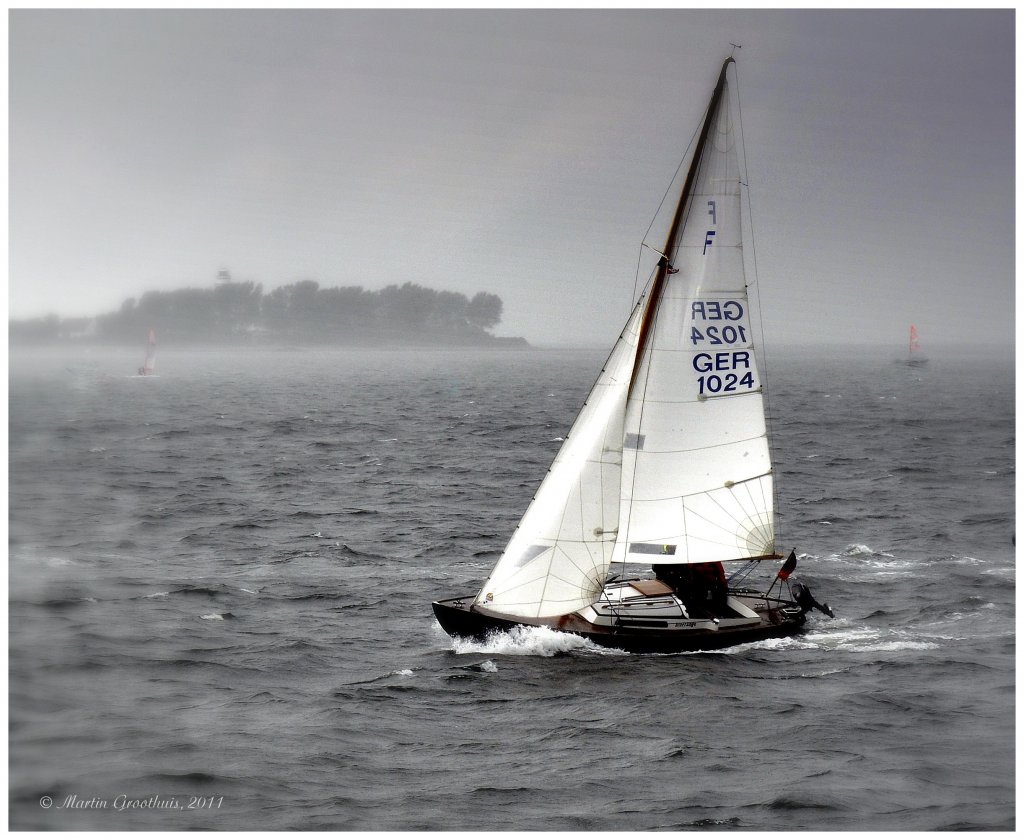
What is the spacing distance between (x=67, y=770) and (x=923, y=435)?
75.3 metres

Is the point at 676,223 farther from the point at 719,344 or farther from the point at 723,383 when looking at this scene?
the point at 723,383

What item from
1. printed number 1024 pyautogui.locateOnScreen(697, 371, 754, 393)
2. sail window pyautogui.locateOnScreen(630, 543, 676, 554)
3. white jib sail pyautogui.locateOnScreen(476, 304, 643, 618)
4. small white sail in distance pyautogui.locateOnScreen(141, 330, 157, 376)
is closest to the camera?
white jib sail pyautogui.locateOnScreen(476, 304, 643, 618)

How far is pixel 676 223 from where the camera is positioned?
3033 centimetres

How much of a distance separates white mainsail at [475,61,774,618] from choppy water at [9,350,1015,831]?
2.18 m

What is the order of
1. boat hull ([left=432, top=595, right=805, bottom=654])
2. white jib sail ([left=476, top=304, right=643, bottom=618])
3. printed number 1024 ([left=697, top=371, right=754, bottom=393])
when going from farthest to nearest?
printed number 1024 ([left=697, top=371, right=754, bottom=393]) < white jib sail ([left=476, top=304, right=643, bottom=618]) < boat hull ([left=432, top=595, right=805, bottom=654])

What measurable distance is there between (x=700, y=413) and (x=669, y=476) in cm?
194

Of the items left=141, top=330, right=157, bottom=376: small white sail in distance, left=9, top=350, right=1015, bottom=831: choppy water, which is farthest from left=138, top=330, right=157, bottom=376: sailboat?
left=9, top=350, right=1015, bottom=831: choppy water

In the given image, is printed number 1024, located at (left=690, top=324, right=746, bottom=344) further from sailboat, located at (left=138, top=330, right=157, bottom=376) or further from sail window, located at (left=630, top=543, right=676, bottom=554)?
sailboat, located at (left=138, top=330, right=157, bottom=376)

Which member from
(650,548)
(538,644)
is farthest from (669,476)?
(538,644)

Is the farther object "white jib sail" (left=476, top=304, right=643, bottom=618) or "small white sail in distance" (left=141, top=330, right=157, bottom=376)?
"small white sail in distance" (left=141, top=330, right=157, bottom=376)

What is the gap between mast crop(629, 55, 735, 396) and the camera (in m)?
29.3

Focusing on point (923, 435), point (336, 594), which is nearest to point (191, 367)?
point (923, 435)

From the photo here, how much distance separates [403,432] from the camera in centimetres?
8869

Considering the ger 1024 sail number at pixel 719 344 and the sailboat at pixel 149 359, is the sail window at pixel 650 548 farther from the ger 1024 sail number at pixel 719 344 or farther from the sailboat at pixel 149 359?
the sailboat at pixel 149 359
